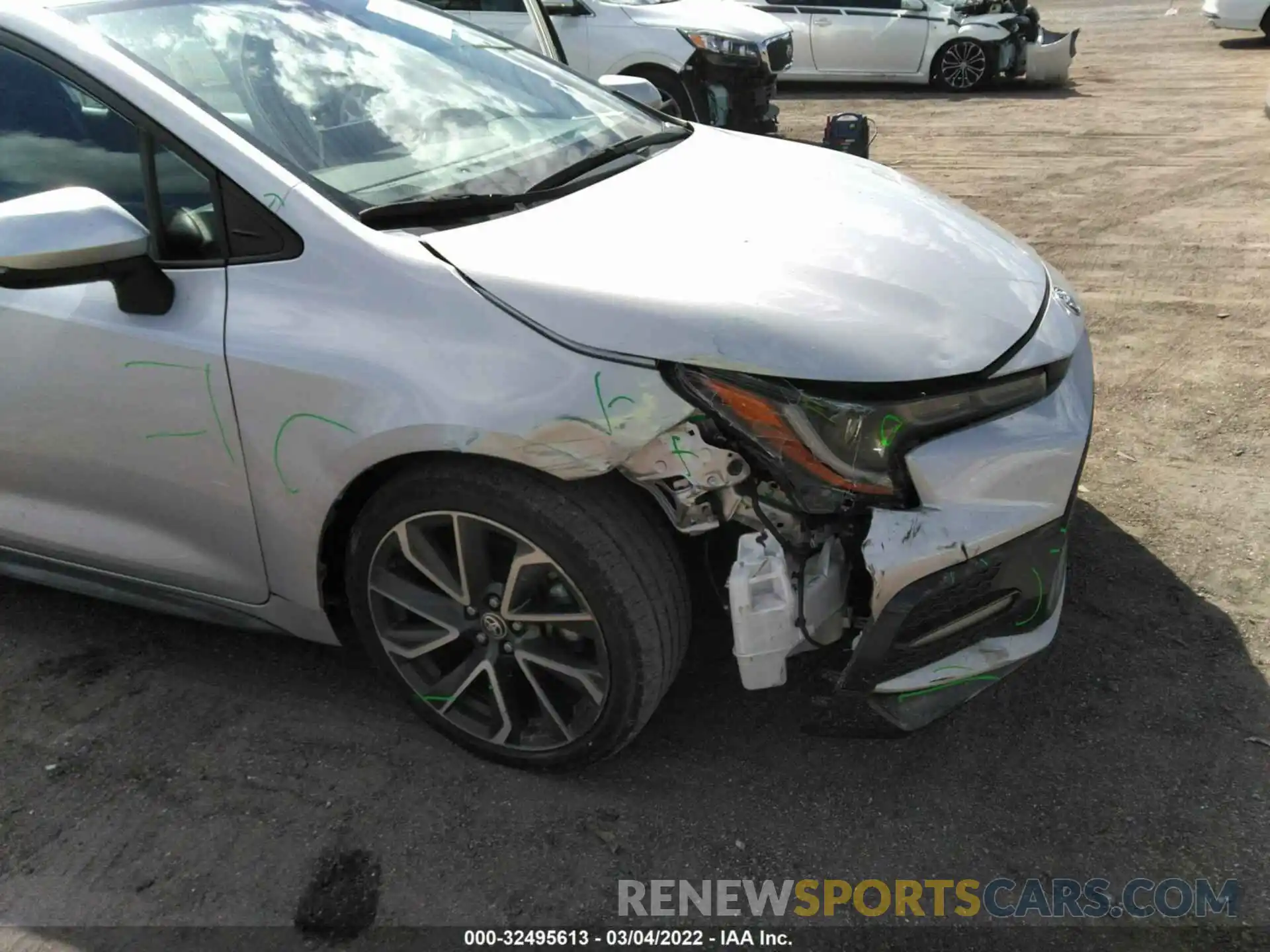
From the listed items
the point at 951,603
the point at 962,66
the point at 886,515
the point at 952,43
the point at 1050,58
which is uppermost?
the point at 886,515

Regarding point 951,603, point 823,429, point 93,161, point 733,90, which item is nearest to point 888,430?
point 823,429

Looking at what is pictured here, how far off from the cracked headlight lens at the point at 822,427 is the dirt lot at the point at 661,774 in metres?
0.81

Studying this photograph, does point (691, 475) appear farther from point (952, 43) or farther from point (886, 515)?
point (952, 43)

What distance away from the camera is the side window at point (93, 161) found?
7.22 feet

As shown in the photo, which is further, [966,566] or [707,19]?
[707,19]

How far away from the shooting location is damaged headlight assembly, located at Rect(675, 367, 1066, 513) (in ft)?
6.36

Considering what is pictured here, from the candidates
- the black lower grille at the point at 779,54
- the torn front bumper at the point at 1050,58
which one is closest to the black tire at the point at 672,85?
the black lower grille at the point at 779,54

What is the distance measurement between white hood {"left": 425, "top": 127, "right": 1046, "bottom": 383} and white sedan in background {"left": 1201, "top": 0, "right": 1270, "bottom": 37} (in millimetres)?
13365

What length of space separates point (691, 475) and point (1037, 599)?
0.78 meters

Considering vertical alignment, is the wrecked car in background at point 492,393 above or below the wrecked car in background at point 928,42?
above

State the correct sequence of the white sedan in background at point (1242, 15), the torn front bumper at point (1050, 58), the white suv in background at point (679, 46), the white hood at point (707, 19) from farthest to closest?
the white sedan in background at point (1242, 15), the torn front bumper at point (1050, 58), the white hood at point (707, 19), the white suv in background at point (679, 46)

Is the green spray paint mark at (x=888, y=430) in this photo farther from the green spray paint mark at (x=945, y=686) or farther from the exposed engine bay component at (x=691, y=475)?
the green spray paint mark at (x=945, y=686)

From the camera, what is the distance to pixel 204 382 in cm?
217

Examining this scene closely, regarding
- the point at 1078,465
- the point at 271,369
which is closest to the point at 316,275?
the point at 271,369
